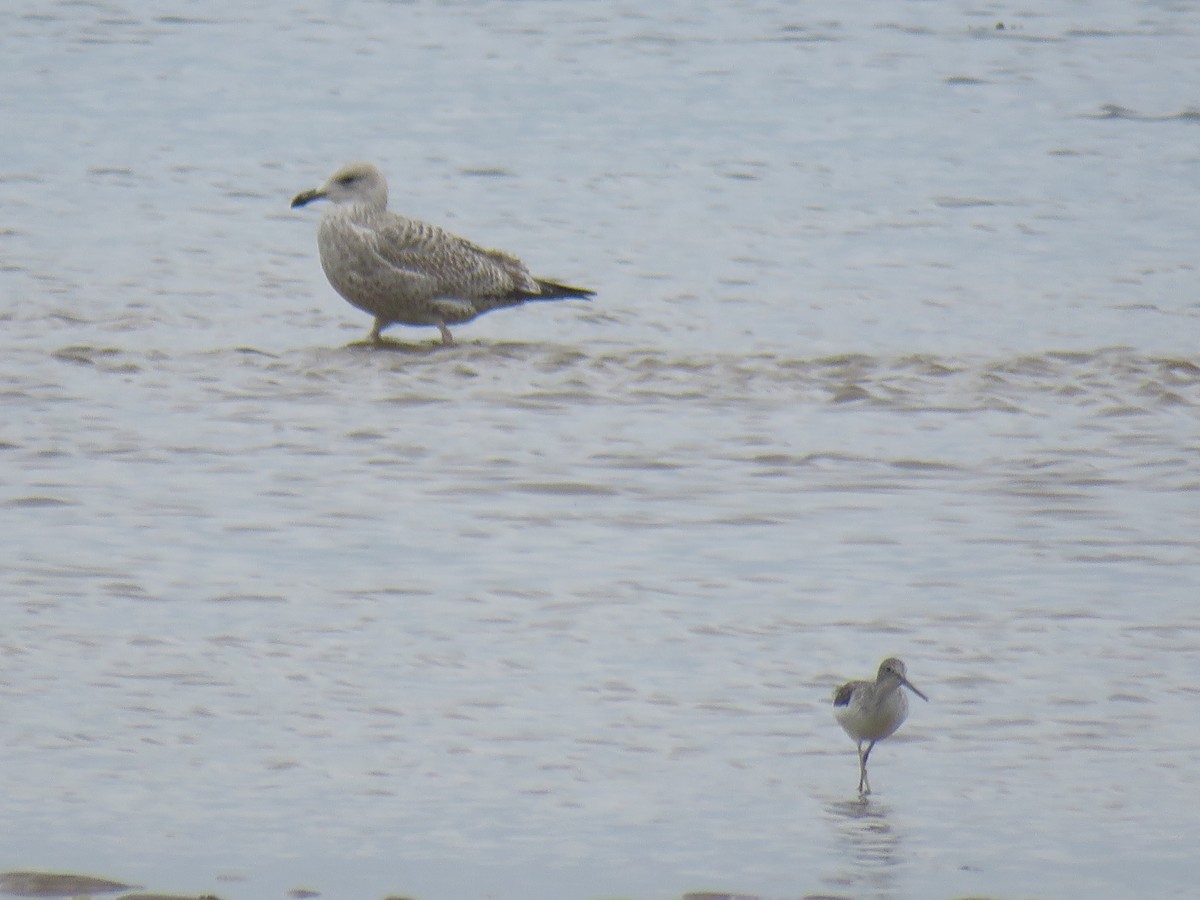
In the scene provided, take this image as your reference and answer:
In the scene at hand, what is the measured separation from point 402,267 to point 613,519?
3853mm

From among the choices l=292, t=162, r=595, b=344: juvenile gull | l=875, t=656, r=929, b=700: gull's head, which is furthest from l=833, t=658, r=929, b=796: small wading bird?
l=292, t=162, r=595, b=344: juvenile gull

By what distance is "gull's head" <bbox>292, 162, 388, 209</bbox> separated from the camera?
11.9 metres

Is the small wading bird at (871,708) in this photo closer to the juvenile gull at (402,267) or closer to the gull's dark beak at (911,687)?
the gull's dark beak at (911,687)

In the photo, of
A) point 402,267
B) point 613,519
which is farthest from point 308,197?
point 613,519

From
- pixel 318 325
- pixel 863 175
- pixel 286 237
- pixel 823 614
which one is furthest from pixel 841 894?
pixel 863 175

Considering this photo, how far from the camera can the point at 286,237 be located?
1480 cm

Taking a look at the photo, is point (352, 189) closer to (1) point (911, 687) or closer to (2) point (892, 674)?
(1) point (911, 687)

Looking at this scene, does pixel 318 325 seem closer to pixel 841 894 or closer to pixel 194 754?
pixel 194 754

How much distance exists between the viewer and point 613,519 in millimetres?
8062

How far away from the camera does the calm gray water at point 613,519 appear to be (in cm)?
527

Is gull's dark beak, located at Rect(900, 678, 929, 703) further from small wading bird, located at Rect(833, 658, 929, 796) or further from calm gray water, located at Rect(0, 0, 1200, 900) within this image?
calm gray water, located at Rect(0, 0, 1200, 900)

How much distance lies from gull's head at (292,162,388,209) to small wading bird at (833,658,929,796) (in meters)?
6.75

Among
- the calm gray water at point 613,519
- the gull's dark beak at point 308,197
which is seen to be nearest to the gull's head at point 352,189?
the gull's dark beak at point 308,197

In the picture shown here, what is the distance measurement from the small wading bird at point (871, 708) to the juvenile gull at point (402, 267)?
6.24 meters
